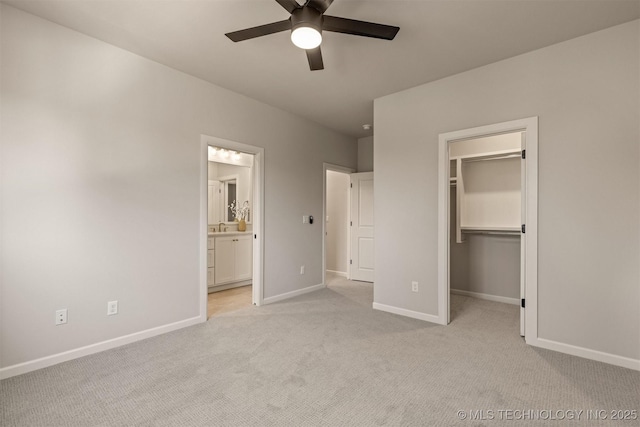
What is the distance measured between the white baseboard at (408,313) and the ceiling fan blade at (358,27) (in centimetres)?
279

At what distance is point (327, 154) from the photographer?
5.13 metres

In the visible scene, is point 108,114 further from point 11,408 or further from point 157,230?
point 11,408

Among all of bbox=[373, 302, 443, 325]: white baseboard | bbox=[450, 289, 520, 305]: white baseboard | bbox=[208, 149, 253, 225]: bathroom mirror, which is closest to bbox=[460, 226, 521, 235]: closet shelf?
bbox=[450, 289, 520, 305]: white baseboard

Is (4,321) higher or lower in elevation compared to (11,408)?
higher

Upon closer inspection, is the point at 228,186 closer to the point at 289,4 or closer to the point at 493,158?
the point at 289,4

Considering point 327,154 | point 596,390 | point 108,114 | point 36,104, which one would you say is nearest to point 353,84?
point 327,154

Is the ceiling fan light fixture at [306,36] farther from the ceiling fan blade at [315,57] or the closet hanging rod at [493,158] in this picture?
the closet hanging rod at [493,158]

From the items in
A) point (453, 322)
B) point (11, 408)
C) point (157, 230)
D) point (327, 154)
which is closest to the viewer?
point (11, 408)

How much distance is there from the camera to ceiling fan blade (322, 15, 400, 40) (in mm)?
1923

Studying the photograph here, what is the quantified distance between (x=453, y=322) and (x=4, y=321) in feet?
12.8

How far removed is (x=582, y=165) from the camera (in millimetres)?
2580

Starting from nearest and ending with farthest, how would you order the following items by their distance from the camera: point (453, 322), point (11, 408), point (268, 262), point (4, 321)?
point (11, 408)
point (4, 321)
point (453, 322)
point (268, 262)

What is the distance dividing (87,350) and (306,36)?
9.77 feet

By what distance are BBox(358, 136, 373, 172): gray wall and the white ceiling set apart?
81.9 inches
